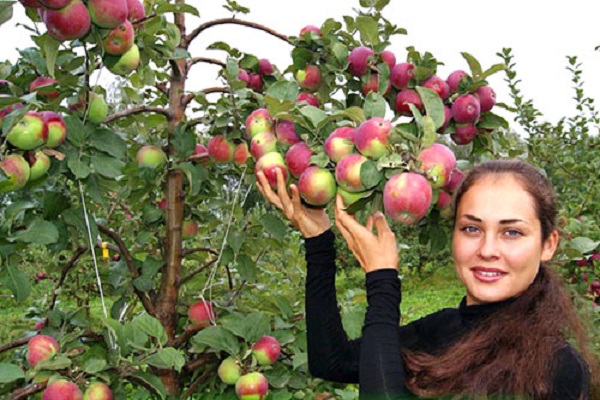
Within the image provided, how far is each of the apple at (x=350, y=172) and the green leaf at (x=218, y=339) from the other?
25.7 inches

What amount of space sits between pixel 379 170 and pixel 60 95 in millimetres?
750

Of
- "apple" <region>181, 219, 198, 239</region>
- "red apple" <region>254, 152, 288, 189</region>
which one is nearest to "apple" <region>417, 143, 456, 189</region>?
"red apple" <region>254, 152, 288, 189</region>

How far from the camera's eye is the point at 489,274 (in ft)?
4.54

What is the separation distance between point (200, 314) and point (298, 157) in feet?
2.36

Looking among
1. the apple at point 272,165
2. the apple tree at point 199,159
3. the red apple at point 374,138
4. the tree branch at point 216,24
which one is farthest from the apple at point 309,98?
the red apple at point 374,138

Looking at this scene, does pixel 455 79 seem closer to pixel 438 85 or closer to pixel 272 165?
pixel 438 85

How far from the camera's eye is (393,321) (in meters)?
1.34

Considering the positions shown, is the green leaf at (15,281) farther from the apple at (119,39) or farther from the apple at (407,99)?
the apple at (407,99)

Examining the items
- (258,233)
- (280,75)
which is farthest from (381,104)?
(258,233)

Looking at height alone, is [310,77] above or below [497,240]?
above

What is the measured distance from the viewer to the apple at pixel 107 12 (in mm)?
1300

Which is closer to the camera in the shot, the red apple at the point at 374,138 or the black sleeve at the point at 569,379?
the red apple at the point at 374,138

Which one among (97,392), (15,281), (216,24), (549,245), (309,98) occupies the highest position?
(216,24)

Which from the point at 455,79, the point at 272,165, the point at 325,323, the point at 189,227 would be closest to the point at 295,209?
the point at 272,165
